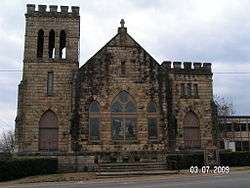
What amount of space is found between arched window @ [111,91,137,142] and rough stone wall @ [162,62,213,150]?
366 cm

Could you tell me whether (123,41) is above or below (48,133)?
above

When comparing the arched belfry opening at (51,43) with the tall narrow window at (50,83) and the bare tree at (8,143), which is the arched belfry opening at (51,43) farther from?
the bare tree at (8,143)

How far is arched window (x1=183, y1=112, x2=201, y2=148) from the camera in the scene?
36.4 meters

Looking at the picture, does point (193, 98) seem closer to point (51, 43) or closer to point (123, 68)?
point (123, 68)

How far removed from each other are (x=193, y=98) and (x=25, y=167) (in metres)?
16.4

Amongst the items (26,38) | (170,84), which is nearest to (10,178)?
(26,38)

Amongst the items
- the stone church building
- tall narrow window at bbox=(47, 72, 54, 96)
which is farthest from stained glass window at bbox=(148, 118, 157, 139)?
tall narrow window at bbox=(47, 72, 54, 96)

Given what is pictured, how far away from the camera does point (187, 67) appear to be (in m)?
38.0

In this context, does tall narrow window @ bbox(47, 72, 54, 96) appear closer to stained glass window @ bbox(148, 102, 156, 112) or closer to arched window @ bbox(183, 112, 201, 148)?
stained glass window @ bbox(148, 102, 156, 112)

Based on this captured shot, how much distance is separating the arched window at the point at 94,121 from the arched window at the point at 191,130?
7.80 meters

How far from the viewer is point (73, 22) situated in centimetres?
3703

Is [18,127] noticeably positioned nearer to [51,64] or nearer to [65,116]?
[65,116]

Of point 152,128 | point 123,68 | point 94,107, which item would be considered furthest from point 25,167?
point 123,68

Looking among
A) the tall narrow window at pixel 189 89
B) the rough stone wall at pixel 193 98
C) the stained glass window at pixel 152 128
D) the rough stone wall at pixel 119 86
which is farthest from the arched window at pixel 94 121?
the tall narrow window at pixel 189 89
